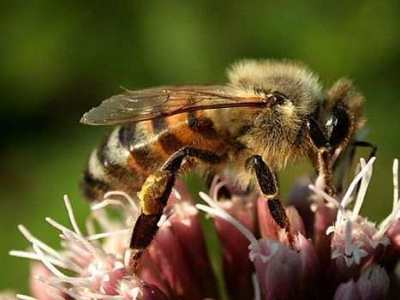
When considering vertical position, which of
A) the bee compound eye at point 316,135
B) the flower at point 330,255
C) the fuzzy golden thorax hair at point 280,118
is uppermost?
the fuzzy golden thorax hair at point 280,118

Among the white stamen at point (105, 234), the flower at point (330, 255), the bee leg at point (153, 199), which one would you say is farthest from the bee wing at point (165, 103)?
the white stamen at point (105, 234)

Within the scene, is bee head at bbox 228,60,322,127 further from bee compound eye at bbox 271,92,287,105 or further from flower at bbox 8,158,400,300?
flower at bbox 8,158,400,300

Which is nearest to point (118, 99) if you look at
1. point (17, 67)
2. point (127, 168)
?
point (127, 168)

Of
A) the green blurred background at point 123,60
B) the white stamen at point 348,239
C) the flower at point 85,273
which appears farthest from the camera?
the green blurred background at point 123,60

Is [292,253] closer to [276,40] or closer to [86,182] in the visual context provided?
[86,182]

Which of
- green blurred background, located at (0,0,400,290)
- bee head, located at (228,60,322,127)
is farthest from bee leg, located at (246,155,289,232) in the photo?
green blurred background, located at (0,0,400,290)

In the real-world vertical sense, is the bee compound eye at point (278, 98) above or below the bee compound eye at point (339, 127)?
above

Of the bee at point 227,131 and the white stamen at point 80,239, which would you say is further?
the white stamen at point 80,239

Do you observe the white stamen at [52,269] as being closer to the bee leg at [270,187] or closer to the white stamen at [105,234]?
the white stamen at [105,234]
